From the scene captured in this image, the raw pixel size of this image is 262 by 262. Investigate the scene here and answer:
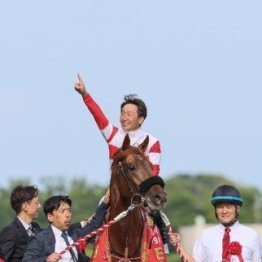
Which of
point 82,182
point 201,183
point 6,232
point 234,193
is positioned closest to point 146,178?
point 234,193

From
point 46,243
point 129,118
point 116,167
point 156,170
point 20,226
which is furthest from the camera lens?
point 129,118

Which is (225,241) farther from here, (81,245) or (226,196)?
(81,245)

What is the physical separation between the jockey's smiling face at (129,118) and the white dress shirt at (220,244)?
1.37m

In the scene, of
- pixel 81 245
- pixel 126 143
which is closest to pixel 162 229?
pixel 81 245

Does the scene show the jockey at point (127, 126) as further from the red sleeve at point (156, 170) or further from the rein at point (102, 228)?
the rein at point (102, 228)

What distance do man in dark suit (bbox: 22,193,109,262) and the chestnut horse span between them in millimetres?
351

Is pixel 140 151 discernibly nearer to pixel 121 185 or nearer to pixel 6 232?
pixel 121 185

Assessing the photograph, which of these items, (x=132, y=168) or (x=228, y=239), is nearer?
(x=132, y=168)

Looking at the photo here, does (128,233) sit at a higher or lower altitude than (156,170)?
lower

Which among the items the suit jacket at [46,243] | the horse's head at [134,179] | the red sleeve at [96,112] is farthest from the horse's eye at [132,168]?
the red sleeve at [96,112]

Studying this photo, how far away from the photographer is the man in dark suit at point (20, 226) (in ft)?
36.6

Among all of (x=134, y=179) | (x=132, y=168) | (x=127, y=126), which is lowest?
(x=134, y=179)

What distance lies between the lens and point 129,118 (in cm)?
1149

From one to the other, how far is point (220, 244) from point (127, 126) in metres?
1.57
